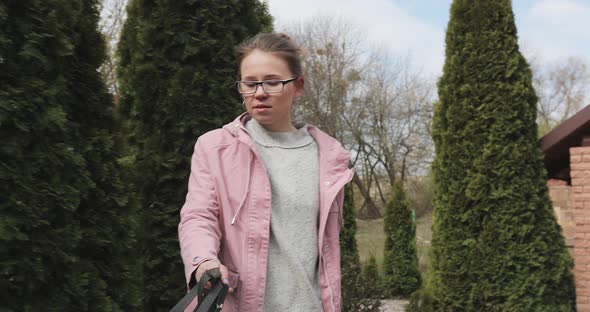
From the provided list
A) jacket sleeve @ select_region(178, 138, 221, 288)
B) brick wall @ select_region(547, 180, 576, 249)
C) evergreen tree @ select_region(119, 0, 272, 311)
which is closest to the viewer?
jacket sleeve @ select_region(178, 138, 221, 288)

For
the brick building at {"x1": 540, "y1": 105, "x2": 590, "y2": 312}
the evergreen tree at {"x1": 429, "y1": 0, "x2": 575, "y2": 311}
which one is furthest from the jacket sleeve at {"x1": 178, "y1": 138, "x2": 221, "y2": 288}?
the brick building at {"x1": 540, "y1": 105, "x2": 590, "y2": 312}

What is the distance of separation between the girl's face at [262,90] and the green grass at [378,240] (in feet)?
47.8

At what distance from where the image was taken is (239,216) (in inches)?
76.7

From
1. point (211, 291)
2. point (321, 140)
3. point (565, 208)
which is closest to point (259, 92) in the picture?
point (321, 140)

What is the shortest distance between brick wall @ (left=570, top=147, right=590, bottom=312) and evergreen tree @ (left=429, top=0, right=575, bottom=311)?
0.47 feet

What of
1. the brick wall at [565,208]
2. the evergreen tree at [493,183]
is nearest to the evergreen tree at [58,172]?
the evergreen tree at [493,183]

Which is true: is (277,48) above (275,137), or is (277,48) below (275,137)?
above

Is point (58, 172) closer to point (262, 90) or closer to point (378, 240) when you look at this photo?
point (262, 90)

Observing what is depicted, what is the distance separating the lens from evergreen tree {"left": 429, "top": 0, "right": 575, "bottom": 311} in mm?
7184

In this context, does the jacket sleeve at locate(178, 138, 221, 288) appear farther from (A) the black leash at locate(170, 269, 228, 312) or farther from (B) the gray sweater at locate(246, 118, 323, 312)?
(B) the gray sweater at locate(246, 118, 323, 312)

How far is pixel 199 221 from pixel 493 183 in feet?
20.0

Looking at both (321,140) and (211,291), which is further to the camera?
(321,140)

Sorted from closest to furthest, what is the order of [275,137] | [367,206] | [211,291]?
1. [211,291]
2. [275,137]
3. [367,206]

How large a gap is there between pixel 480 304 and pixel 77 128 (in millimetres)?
6177
